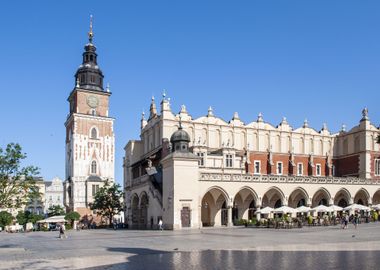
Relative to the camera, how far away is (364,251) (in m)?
19.1

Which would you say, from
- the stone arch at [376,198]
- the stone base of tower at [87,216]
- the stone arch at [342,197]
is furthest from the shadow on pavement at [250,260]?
the stone base of tower at [87,216]

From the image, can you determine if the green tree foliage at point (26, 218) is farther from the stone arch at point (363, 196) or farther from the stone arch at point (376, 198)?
the stone arch at point (376, 198)

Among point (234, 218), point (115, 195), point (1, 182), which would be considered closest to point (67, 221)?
point (115, 195)

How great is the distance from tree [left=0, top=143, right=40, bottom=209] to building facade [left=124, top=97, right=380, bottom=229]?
22.2 meters

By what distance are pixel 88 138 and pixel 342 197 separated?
1861 inches

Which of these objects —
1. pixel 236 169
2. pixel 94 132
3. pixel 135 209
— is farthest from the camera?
pixel 94 132

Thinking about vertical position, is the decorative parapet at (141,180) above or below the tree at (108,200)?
above

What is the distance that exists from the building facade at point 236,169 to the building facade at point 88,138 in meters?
15.9

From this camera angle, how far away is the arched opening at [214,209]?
5241 cm

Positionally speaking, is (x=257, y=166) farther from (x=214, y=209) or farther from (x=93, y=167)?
(x=93, y=167)

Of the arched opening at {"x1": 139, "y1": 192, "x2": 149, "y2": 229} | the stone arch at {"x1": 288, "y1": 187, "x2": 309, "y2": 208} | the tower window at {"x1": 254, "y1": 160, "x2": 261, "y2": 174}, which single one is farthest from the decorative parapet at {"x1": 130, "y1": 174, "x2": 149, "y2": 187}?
the stone arch at {"x1": 288, "y1": 187, "x2": 309, "y2": 208}

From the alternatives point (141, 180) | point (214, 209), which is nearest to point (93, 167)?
point (141, 180)

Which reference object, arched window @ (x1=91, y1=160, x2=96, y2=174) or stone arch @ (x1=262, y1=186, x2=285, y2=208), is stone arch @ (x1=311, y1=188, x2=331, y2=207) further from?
arched window @ (x1=91, y1=160, x2=96, y2=174)

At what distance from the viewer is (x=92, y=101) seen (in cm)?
8950
